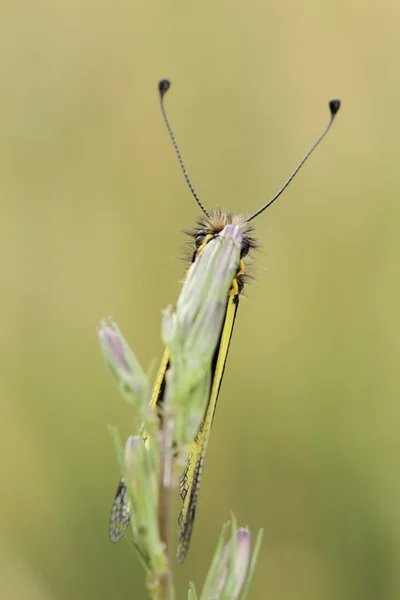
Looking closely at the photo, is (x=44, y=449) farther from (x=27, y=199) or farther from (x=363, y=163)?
(x=363, y=163)

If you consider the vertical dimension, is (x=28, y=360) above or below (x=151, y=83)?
below

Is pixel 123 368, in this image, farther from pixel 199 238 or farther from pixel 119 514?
pixel 199 238

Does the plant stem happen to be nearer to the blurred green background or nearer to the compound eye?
the compound eye

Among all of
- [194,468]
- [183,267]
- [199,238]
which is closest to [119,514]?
[194,468]

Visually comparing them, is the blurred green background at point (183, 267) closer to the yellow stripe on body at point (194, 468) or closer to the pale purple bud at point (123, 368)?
the yellow stripe on body at point (194, 468)

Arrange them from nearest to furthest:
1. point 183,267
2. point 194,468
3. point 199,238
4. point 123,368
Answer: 1. point 123,368
2. point 194,468
3. point 199,238
4. point 183,267

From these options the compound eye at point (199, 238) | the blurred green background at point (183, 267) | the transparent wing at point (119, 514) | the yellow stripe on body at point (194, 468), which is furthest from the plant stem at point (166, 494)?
the blurred green background at point (183, 267)

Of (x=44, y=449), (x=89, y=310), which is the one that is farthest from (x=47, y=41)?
(x=44, y=449)

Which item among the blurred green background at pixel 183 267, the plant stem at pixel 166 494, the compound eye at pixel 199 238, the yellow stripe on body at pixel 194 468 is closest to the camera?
the plant stem at pixel 166 494
